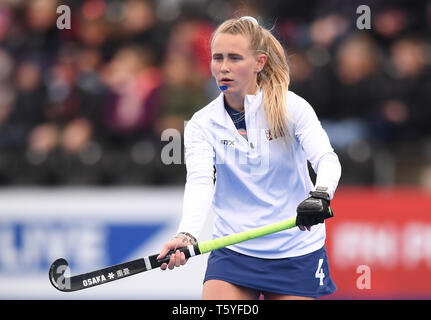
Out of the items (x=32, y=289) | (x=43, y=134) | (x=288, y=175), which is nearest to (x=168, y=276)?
(x=32, y=289)

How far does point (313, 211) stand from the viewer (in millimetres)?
4371

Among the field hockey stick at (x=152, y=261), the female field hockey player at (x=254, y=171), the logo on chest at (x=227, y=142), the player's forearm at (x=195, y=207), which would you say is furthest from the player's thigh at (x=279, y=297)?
the logo on chest at (x=227, y=142)

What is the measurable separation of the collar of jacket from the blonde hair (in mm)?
42

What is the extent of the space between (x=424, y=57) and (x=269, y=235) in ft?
15.3

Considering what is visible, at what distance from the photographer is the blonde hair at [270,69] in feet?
15.7

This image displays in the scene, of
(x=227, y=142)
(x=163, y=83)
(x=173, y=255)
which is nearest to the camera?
(x=173, y=255)

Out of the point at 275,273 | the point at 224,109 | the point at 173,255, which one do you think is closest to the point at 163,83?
the point at 224,109

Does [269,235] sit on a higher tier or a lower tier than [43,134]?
lower

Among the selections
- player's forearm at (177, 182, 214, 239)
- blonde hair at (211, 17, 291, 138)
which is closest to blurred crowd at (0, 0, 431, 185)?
blonde hair at (211, 17, 291, 138)

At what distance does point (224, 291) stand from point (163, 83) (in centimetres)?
425

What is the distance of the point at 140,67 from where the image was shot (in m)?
9.26

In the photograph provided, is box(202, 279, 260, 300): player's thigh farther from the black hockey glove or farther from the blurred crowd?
the blurred crowd

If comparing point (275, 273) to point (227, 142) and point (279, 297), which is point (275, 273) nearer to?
point (279, 297)

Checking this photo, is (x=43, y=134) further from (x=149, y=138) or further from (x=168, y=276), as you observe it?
(x=168, y=276)
